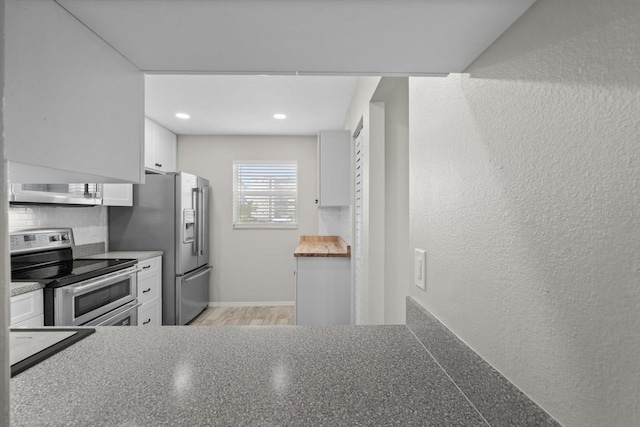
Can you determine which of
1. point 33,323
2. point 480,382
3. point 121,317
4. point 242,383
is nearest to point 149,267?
point 121,317

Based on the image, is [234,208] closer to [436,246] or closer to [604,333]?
[436,246]

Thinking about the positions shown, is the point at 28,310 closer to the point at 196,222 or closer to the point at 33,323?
the point at 33,323

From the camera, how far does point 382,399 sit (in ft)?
2.26

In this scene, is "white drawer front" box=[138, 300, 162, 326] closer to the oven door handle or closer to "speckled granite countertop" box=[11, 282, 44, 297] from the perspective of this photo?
the oven door handle

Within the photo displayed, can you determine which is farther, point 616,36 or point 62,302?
point 62,302

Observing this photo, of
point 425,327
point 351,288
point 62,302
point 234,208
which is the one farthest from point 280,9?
point 234,208

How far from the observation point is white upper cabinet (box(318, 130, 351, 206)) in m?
3.45

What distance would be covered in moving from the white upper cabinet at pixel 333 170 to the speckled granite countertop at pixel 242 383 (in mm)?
2456

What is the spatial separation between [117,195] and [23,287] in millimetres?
1614

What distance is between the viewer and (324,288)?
3.13 m

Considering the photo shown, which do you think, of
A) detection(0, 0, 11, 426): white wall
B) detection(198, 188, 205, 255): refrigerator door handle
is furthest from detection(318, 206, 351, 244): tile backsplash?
detection(0, 0, 11, 426): white wall

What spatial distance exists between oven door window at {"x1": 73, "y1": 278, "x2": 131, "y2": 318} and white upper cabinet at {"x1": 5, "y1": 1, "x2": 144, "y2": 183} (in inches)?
72.8

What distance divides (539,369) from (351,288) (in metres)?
2.61

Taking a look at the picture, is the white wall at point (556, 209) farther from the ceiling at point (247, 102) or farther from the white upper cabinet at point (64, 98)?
the ceiling at point (247, 102)
